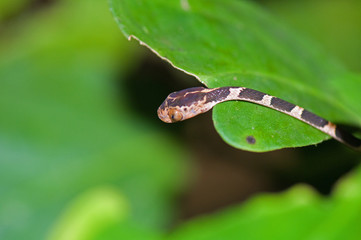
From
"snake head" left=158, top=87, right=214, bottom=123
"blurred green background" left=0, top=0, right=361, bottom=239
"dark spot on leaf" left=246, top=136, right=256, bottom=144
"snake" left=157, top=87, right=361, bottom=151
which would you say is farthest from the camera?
"blurred green background" left=0, top=0, right=361, bottom=239

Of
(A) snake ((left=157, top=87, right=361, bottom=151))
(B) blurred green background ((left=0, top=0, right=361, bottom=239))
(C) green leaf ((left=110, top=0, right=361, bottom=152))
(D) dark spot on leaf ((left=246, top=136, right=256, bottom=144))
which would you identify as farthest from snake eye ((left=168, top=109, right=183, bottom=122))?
(B) blurred green background ((left=0, top=0, right=361, bottom=239))

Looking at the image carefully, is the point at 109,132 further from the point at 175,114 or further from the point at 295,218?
the point at 295,218

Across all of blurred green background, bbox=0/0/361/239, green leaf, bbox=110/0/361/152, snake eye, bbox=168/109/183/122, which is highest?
green leaf, bbox=110/0/361/152

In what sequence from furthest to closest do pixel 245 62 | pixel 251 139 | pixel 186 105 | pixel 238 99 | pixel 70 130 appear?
Result: 1. pixel 70 130
2. pixel 186 105
3. pixel 245 62
4. pixel 238 99
5. pixel 251 139

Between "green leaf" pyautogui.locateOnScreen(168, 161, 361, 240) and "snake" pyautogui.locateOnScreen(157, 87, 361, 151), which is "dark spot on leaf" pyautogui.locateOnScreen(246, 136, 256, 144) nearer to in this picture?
"snake" pyautogui.locateOnScreen(157, 87, 361, 151)

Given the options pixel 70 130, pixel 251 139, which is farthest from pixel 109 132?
pixel 251 139

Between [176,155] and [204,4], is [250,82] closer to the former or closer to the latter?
[204,4]

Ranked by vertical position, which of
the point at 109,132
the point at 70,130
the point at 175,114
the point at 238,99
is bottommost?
the point at 109,132
